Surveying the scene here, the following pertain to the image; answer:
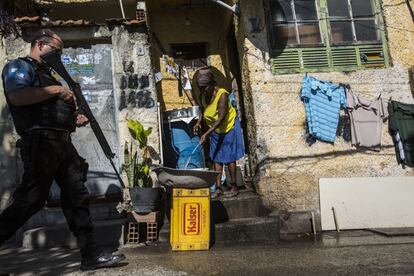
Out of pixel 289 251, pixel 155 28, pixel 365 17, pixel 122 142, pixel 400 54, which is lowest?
pixel 289 251

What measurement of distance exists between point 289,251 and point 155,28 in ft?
15.9

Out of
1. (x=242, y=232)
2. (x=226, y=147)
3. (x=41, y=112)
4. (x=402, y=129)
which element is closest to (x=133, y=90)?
(x=226, y=147)

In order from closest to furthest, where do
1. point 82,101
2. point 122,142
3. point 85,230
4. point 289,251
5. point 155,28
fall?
point 85,230, point 82,101, point 289,251, point 122,142, point 155,28

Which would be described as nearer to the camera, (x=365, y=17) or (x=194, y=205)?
(x=194, y=205)

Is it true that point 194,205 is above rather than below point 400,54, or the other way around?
below

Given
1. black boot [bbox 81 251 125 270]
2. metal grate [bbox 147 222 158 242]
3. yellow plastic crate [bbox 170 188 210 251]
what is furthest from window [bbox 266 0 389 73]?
black boot [bbox 81 251 125 270]

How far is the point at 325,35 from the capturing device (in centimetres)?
613

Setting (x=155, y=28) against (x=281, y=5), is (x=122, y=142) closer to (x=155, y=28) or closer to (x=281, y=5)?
(x=155, y=28)

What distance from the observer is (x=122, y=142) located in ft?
19.3

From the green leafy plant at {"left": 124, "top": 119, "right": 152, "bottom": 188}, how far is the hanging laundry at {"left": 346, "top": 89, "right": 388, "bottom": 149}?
117 inches

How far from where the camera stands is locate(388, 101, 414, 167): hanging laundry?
231 inches

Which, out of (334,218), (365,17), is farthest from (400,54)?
(334,218)

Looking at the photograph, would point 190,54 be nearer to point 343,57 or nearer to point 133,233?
point 343,57

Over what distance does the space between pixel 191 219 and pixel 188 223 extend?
0.05 m
